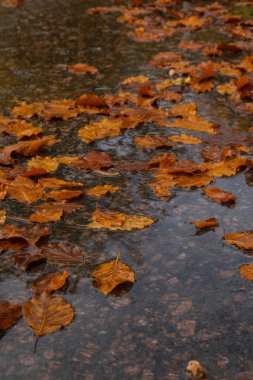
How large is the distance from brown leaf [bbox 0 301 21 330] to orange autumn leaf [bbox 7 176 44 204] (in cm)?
66

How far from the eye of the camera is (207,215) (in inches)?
79.7

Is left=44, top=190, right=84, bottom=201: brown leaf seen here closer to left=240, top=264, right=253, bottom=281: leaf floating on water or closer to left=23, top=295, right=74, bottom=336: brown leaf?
left=23, top=295, right=74, bottom=336: brown leaf

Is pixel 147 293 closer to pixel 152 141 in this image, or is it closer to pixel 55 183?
pixel 55 183

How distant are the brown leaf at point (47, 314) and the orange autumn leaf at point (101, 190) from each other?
2.31 ft

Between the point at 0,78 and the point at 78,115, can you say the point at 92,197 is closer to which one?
the point at 78,115

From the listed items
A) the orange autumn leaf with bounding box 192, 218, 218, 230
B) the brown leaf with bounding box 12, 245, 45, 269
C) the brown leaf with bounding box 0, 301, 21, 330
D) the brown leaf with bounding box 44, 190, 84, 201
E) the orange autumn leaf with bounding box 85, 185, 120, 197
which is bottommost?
the orange autumn leaf with bounding box 85, 185, 120, 197

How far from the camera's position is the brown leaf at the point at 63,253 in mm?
1751

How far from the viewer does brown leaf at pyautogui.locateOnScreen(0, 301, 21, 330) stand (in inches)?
57.7

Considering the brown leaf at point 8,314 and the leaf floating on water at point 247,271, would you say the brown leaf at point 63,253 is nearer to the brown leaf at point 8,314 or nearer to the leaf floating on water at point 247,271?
the brown leaf at point 8,314

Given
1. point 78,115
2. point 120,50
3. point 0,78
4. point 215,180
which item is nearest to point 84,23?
point 120,50

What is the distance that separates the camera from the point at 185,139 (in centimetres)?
270

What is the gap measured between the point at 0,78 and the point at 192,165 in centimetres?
198

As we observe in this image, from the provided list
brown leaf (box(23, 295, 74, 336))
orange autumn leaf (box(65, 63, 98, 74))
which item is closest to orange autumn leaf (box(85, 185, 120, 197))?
brown leaf (box(23, 295, 74, 336))

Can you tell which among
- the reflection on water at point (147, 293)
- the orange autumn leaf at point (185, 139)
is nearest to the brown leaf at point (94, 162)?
the reflection on water at point (147, 293)
